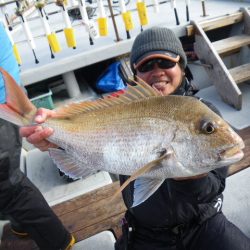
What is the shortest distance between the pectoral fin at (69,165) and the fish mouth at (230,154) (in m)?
0.61

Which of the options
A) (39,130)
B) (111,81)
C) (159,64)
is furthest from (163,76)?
(111,81)

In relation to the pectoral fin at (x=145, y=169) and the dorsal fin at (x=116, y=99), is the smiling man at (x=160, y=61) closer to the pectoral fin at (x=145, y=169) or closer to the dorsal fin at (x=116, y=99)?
the dorsal fin at (x=116, y=99)

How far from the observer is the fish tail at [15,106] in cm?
138

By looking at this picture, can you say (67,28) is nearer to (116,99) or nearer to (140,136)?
(116,99)

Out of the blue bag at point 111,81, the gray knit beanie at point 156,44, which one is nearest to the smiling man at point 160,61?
the gray knit beanie at point 156,44

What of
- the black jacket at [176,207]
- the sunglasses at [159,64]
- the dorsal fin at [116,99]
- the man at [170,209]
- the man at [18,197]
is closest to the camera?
the dorsal fin at [116,99]

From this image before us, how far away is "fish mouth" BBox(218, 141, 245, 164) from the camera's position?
46.7 inches

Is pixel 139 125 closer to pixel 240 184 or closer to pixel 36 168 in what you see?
pixel 240 184

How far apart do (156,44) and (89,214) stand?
5.29 ft

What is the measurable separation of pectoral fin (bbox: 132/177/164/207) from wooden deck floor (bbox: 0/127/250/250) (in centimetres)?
139

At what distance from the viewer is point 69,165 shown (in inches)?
59.0

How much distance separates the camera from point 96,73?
4.96 m

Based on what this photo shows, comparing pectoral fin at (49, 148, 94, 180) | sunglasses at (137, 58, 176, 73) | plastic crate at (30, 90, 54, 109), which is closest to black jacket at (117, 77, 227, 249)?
sunglasses at (137, 58, 176, 73)

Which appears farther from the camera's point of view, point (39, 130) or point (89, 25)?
point (89, 25)
